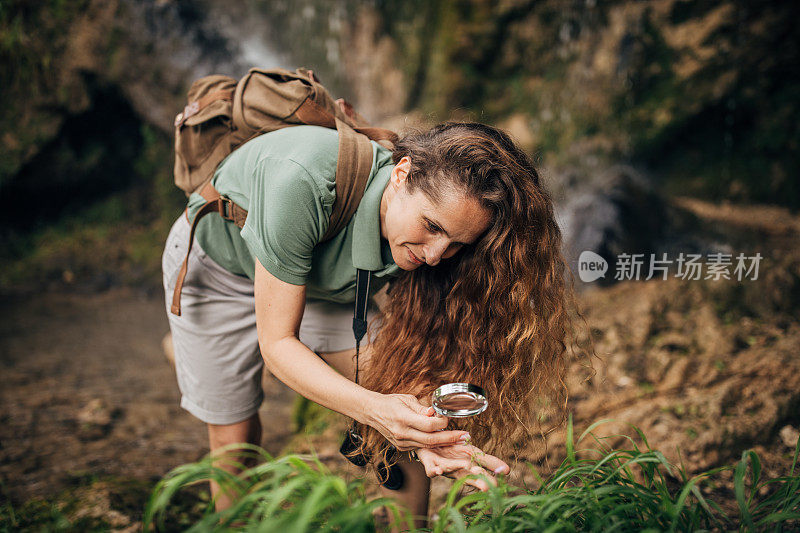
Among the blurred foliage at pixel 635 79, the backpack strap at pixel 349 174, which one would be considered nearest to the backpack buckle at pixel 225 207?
the backpack strap at pixel 349 174

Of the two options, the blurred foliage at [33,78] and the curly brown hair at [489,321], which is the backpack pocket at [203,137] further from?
the blurred foliage at [33,78]

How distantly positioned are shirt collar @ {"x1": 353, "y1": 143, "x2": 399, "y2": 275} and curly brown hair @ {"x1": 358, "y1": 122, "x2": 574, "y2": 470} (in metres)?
0.08

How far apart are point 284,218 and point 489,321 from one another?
0.71 metres

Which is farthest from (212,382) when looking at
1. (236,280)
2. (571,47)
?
(571,47)

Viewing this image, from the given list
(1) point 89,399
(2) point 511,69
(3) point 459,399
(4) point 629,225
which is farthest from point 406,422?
(2) point 511,69

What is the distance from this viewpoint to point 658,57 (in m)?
4.16

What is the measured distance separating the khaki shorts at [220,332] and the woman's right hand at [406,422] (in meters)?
0.48

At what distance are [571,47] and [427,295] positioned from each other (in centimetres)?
392

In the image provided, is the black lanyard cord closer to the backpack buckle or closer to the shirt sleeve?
the shirt sleeve

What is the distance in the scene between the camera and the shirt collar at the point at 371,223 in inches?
55.9

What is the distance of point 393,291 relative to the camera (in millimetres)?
1668

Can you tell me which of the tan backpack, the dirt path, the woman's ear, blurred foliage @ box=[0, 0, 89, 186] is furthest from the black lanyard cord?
blurred foliage @ box=[0, 0, 89, 186]

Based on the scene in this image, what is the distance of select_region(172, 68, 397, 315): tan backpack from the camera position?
1398 mm

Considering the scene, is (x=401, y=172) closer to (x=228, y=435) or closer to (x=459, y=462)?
(x=459, y=462)
